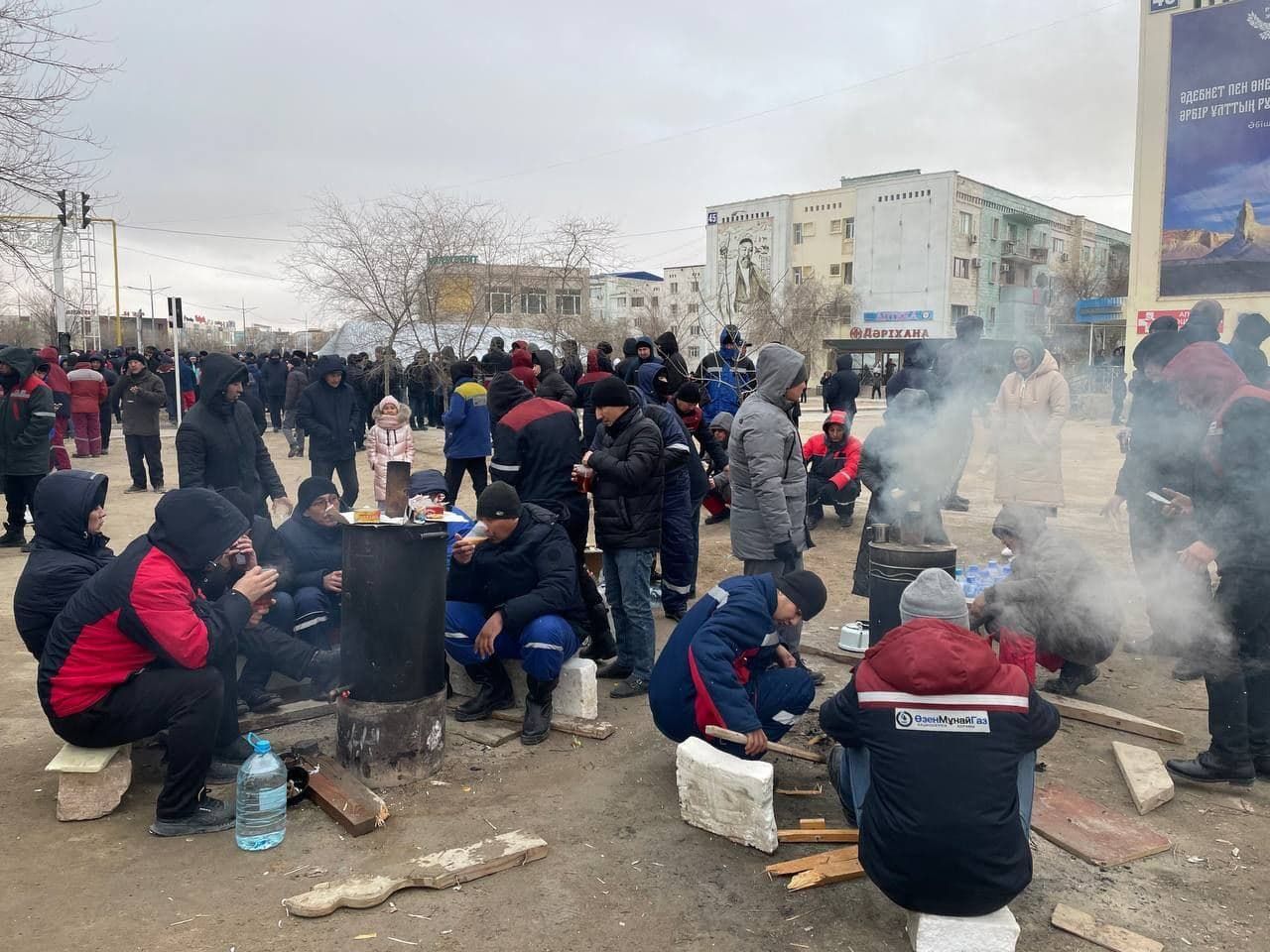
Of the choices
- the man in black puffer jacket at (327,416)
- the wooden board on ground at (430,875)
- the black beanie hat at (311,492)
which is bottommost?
the wooden board on ground at (430,875)

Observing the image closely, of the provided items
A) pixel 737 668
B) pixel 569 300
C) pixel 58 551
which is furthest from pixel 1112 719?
pixel 569 300

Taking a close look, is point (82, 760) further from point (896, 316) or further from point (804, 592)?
point (896, 316)

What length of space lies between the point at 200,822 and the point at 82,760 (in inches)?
22.7

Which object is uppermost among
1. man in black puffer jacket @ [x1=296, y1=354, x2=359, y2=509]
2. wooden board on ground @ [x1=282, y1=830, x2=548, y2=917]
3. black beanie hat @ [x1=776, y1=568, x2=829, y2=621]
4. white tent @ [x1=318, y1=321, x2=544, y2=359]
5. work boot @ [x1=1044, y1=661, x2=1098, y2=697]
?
white tent @ [x1=318, y1=321, x2=544, y2=359]

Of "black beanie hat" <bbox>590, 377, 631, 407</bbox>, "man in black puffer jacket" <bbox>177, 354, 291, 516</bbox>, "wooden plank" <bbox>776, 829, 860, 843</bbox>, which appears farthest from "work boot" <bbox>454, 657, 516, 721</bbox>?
"man in black puffer jacket" <bbox>177, 354, 291, 516</bbox>

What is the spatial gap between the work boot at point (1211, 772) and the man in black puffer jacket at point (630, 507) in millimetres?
2727

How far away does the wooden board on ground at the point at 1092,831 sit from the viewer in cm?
345

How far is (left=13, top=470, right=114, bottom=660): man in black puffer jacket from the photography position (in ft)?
12.7

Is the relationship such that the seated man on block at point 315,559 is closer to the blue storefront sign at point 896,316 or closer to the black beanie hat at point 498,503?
the black beanie hat at point 498,503

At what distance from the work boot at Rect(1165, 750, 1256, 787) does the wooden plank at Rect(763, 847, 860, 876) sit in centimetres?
184

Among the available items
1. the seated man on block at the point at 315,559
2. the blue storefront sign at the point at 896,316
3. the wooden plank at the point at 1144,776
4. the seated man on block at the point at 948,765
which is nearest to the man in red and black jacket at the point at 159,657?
the seated man on block at the point at 315,559

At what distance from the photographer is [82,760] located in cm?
367

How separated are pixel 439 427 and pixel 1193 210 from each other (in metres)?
20.2

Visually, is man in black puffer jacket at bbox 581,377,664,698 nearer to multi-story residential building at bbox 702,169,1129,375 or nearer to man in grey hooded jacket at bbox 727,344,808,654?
man in grey hooded jacket at bbox 727,344,808,654
